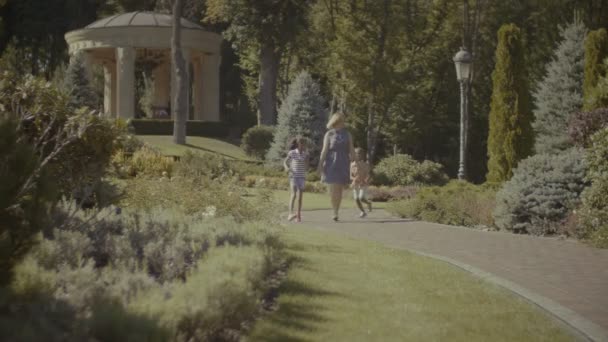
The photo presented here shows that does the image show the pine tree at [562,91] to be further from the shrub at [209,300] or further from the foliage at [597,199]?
the shrub at [209,300]

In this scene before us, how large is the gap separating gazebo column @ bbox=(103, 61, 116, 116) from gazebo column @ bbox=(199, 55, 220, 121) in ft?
18.1

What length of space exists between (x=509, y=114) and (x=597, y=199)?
426 inches

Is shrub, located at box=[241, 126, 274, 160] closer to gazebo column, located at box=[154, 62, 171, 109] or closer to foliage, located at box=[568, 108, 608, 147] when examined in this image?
gazebo column, located at box=[154, 62, 171, 109]

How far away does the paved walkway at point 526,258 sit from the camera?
6863mm

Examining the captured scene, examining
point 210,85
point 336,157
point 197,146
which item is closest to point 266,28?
point 210,85

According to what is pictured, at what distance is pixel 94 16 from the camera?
167 feet

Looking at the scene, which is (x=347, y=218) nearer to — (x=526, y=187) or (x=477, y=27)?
(x=526, y=187)

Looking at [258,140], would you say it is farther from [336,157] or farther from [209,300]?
[209,300]

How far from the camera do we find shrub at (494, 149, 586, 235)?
A: 42.4 ft

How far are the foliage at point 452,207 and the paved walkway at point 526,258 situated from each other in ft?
3.24

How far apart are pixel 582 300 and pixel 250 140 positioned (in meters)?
27.4

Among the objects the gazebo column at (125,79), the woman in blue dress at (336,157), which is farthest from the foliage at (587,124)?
the gazebo column at (125,79)

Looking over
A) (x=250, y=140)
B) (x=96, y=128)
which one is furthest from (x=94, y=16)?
(x=96, y=128)

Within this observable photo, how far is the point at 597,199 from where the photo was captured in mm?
11648
